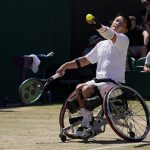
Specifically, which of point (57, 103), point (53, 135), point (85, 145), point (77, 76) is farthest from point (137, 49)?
point (85, 145)

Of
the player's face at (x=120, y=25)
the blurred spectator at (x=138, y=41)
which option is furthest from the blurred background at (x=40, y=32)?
the player's face at (x=120, y=25)

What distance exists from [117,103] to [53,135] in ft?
4.10

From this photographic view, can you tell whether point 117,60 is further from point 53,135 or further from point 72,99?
point 53,135

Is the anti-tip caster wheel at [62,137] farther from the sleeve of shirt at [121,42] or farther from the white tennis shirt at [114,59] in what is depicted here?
the sleeve of shirt at [121,42]

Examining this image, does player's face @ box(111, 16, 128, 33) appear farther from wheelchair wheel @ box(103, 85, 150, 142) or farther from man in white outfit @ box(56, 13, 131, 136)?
wheelchair wheel @ box(103, 85, 150, 142)

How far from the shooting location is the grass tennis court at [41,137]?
821 centimetres

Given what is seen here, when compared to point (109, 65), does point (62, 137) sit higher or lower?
lower

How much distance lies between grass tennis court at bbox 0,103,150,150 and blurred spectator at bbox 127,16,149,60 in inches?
168

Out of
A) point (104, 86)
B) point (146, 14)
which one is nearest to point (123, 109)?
point (104, 86)

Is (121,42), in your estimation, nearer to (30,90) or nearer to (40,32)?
(30,90)

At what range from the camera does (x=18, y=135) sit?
31.1 feet

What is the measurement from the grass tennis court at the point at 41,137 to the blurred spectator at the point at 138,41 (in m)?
4.25

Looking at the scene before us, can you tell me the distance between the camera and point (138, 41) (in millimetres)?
16828

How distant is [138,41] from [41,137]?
799 centimetres
